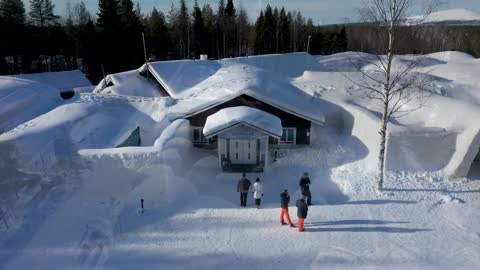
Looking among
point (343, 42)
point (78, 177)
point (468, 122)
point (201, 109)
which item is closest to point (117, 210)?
point (78, 177)

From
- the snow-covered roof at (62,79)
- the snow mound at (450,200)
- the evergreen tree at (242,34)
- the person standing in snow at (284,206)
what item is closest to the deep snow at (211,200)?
the snow mound at (450,200)

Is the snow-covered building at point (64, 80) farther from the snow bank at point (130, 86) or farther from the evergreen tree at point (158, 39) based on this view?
the evergreen tree at point (158, 39)

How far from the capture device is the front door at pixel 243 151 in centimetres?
1623

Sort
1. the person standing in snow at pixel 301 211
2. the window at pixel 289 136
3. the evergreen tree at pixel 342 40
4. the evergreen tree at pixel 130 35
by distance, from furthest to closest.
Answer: the evergreen tree at pixel 342 40
the evergreen tree at pixel 130 35
the window at pixel 289 136
the person standing in snow at pixel 301 211

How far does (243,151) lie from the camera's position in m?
16.3

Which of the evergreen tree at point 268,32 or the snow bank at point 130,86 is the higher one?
the evergreen tree at point 268,32

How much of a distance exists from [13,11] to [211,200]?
1738 inches

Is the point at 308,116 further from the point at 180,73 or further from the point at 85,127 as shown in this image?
the point at 180,73

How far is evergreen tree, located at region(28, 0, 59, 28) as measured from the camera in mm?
48188

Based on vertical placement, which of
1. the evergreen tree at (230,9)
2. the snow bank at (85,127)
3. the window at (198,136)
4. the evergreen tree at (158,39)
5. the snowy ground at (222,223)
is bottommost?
the snowy ground at (222,223)

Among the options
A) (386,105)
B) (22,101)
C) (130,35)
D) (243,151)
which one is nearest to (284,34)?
(130,35)

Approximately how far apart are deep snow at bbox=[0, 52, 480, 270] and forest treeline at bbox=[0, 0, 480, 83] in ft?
58.8

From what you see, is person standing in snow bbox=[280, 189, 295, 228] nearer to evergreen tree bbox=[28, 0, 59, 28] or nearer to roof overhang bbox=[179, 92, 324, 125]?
roof overhang bbox=[179, 92, 324, 125]

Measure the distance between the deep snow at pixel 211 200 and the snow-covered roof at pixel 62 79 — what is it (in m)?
14.2
